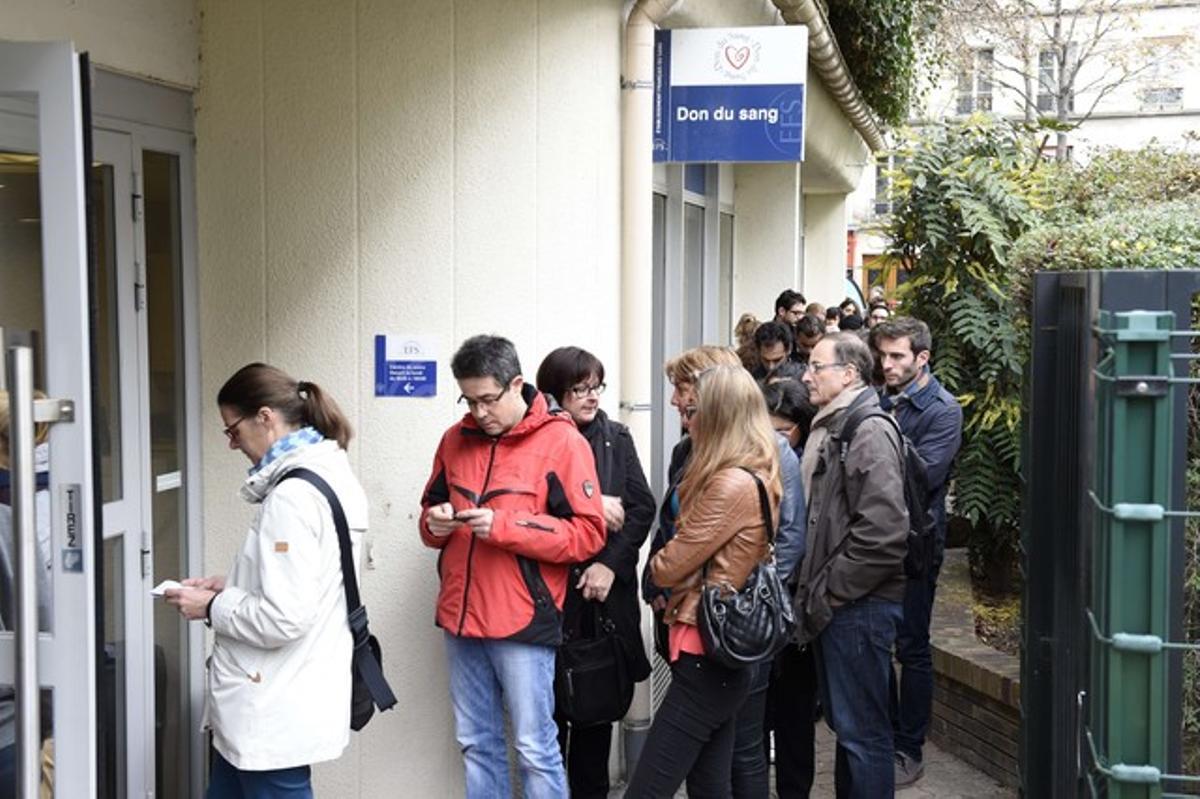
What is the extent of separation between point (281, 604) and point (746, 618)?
141cm

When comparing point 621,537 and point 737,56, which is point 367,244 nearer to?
point 621,537

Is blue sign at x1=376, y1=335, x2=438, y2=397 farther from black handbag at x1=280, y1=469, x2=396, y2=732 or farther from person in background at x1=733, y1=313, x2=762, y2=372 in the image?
person in background at x1=733, y1=313, x2=762, y2=372

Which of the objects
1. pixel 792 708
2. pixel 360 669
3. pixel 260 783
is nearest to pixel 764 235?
pixel 792 708

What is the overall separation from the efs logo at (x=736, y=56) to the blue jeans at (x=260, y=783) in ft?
11.4

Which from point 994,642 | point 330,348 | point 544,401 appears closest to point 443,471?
point 544,401

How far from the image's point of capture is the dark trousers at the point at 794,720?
232 inches

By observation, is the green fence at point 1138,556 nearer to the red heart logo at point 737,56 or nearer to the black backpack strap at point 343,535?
the black backpack strap at point 343,535

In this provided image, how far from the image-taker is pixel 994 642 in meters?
7.48

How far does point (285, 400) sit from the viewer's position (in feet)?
14.5

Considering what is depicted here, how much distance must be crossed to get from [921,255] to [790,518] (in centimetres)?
375

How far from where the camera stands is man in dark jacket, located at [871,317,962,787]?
21.3 ft

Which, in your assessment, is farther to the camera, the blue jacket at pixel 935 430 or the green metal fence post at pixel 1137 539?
the blue jacket at pixel 935 430

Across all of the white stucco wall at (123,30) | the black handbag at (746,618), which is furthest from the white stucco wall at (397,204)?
the black handbag at (746,618)

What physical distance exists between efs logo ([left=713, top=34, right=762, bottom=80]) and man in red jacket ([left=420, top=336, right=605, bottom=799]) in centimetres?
207
